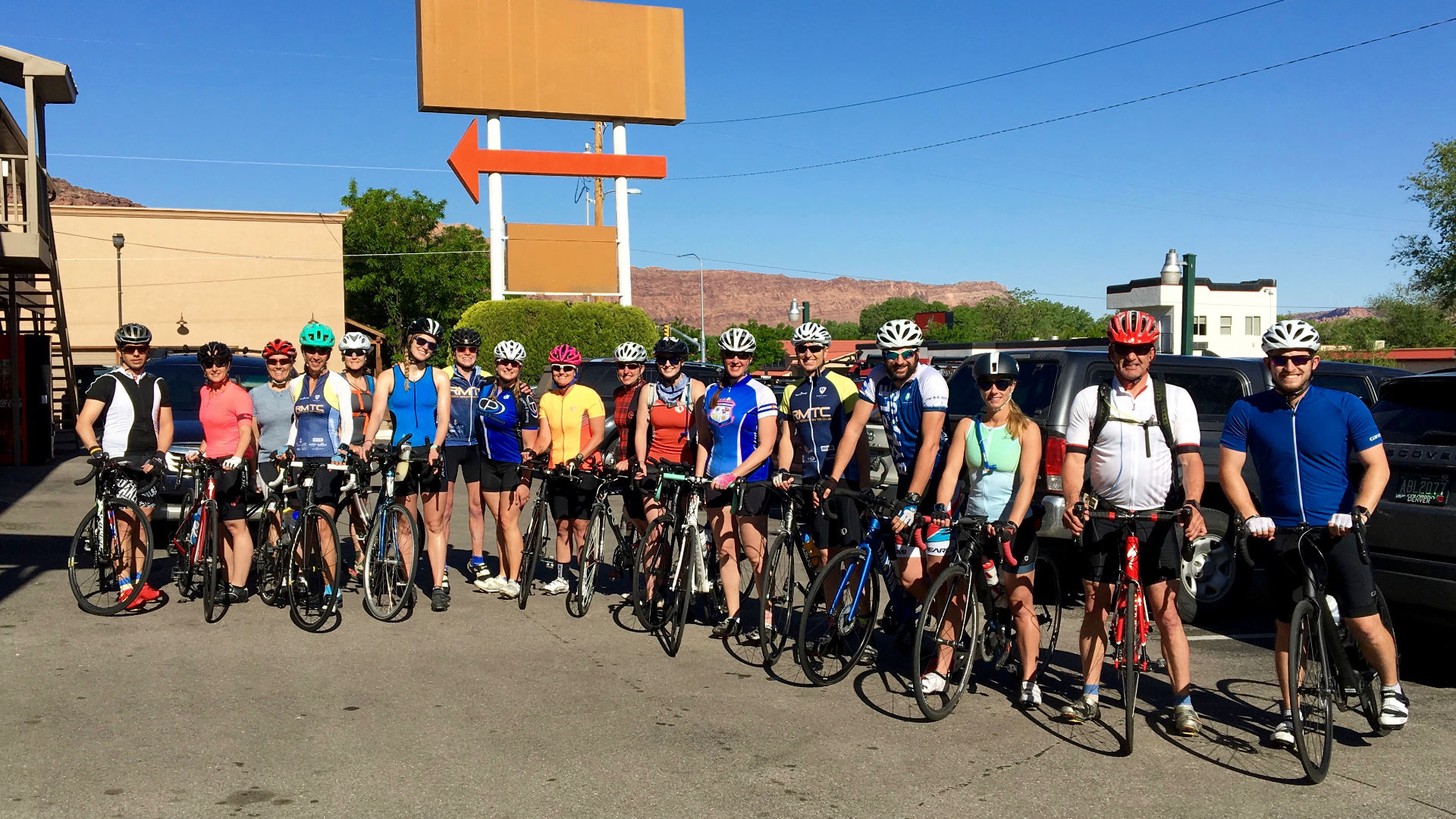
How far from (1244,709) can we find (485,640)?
4.46 metres

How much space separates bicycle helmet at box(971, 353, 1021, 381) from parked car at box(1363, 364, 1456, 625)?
2.35m

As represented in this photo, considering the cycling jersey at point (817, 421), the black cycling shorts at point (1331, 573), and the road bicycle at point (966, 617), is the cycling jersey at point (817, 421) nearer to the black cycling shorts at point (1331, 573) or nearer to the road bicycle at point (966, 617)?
the road bicycle at point (966, 617)

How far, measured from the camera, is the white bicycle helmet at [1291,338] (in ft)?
17.7

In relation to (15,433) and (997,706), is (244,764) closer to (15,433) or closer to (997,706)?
(997,706)

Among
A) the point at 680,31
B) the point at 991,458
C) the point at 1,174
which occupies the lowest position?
the point at 991,458

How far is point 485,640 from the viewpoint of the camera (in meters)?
7.57

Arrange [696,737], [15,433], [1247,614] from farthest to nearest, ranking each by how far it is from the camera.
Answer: [15,433] < [1247,614] < [696,737]

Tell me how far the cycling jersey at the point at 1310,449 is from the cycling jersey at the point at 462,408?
5.73 metres

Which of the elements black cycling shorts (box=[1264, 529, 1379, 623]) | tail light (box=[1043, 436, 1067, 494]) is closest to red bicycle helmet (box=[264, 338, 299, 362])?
tail light (box=[1043, 436, 1067, 494])

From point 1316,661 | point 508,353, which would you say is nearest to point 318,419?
point 508,353

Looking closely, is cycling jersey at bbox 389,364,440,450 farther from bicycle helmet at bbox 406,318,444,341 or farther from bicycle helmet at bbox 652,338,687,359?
bicycle helmet at bbox 652,338,687,359

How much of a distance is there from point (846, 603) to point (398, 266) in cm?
6300

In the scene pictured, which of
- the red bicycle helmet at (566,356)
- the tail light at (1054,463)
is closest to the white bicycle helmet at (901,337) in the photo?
the tail light at (1054,463)

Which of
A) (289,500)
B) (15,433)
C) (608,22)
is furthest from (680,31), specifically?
(289,500)
